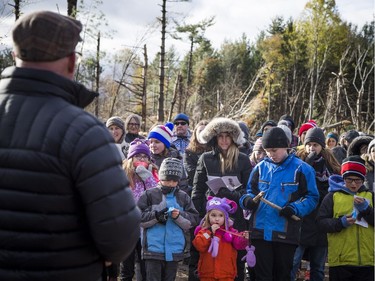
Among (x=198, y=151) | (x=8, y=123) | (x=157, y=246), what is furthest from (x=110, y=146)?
(x=198, y=151)

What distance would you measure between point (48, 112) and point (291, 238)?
3.56 m

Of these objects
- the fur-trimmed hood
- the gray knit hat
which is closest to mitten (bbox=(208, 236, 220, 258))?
the gray knit hat

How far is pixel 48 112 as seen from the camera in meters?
1.92

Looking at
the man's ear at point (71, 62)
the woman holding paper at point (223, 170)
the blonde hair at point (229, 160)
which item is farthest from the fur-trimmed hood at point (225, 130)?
the man's ear at point (71, 62)

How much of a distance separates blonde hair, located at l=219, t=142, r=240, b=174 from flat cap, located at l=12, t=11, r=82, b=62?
380 cm

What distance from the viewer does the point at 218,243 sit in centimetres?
512

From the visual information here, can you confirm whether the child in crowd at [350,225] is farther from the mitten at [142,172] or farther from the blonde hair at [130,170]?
the blonde hair at [130,170]

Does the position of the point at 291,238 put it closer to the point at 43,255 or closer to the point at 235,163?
the point at 235,163

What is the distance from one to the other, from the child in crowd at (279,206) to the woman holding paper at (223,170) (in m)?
0.51

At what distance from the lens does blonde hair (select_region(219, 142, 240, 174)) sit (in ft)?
18.5

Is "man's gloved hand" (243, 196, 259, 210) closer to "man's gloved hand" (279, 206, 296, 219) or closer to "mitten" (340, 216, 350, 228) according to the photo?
"man's gloved hand" (279, 206, 296, 219)

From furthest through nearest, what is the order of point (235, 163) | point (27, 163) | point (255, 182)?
point (235, 163) < point (255, 182) < point (27, 163)

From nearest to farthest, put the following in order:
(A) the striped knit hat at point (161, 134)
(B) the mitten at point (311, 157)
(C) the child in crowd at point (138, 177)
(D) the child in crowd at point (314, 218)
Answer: (C) the child in crowd at point (138, 177) → (D) the child in crowd at point (314, 218) → (B) the mitten at point (311, 157) → (A) the striped knit hat at point (161, 134)

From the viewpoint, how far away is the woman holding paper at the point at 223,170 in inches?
220
